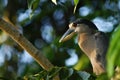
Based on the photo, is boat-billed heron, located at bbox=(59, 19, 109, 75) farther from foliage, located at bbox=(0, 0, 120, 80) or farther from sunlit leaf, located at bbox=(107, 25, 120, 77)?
sunlit leaf, located at bbox=(107, 25, 120, 77)

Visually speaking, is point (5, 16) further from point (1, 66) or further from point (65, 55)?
point (65, 55)

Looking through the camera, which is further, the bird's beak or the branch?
the bird's beak

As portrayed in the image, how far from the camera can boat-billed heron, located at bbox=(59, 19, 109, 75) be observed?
243 cm

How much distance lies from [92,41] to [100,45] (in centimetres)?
13

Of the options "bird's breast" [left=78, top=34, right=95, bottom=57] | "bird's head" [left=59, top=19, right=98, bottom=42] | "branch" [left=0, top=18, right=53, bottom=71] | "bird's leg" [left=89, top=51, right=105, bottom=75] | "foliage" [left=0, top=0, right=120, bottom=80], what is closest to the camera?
"branch" [left=0, top=18, right=53, bottom=71]

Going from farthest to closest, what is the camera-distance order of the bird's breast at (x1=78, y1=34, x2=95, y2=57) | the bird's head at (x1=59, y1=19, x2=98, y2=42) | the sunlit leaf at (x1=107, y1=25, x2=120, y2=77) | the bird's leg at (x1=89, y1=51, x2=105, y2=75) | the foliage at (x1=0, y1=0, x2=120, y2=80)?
the foliage at (x1=0, y1=0, x2=120, y2=80) → the bird's head at (x1=59, y1=19, x2=98, y2=42) → the bird's breast at (x1=78, y1=34, x2=95, y2=57) → the bird's leg at (x1=89, y1=51, x2=105, y2=75) → the sunlit leaf at (x1=107, y1=25, x2=120, y2=77)

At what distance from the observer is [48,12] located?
430 cm

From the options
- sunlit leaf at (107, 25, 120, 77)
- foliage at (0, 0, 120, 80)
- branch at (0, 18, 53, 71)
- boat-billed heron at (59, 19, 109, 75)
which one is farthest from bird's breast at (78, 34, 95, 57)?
sunlit leaf at (107, 25, 120, 77)

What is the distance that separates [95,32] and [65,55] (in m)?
1.14

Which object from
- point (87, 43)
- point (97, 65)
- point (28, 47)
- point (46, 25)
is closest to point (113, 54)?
point (28, 47)

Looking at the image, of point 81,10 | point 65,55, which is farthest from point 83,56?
point 81,10

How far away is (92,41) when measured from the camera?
2.62 m

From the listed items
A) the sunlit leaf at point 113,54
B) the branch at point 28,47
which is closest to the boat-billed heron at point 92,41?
the branch at point 28,47

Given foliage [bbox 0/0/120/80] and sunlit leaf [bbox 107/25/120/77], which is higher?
foliage [bbox 0/0/120/80]
